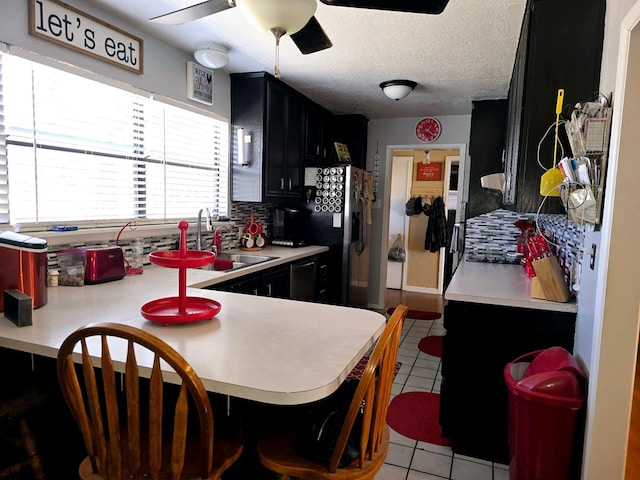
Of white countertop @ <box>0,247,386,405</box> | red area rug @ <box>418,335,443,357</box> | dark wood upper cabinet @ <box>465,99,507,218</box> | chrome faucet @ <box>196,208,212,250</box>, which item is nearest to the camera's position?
white countertop @ <box>0,247,386,405</box>

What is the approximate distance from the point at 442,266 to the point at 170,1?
5.01 m

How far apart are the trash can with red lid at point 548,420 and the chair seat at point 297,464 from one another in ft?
2.47

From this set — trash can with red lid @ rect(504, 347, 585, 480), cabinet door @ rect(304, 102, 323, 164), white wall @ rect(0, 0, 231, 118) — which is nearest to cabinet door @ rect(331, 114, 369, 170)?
cabinet door @ rect(304, 102, 323, 164)

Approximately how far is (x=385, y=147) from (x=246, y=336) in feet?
13.1

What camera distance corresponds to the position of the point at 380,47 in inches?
106

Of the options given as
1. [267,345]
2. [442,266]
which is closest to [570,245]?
[267,345]

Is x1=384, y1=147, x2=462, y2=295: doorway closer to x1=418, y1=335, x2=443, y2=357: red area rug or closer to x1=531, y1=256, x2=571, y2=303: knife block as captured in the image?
x1=418, y1=335, x2=443, y2=357: red area rug

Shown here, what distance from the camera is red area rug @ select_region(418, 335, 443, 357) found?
3.58m

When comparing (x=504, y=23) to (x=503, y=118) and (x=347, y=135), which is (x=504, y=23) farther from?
(x=347, y=135)

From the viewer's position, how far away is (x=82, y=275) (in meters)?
2.09

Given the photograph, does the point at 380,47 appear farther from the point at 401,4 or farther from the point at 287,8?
the point at 287,8

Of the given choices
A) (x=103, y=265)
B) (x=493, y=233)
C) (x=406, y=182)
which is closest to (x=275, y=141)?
(x=103, y=265)

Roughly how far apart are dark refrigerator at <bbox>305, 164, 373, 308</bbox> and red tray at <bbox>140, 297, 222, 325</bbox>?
2.65 meters

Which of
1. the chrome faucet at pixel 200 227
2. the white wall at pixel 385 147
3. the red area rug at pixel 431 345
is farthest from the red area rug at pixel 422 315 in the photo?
the chrome faucet at pixel 200 227
